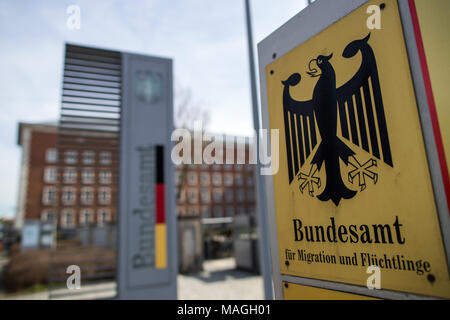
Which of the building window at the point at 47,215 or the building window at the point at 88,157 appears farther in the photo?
the building window at the point at 47,215

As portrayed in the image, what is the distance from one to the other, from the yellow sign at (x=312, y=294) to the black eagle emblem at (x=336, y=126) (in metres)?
0.40

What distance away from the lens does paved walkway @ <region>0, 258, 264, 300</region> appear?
6883mm

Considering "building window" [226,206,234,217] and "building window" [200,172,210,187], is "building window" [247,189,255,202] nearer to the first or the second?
"building window" [226,206,234,217]

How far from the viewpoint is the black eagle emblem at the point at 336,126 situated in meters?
1.21

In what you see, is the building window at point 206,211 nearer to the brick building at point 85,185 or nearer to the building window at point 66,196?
the brick building at point 85,185

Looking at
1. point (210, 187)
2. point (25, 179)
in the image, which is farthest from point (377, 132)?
point (210, 187)

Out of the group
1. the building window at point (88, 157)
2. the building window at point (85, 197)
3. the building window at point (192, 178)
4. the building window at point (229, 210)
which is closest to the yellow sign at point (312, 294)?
the building window at point (88, 157)

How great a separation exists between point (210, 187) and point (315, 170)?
48813 millimetres

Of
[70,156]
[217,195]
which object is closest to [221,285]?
[70,156]

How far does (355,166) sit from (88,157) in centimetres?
569

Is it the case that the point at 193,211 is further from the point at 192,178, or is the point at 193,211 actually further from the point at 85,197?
the point at 85,197

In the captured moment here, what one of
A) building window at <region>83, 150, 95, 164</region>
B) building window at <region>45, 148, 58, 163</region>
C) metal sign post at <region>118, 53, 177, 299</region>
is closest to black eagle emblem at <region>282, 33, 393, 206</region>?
metal sign post at <region>118, 53, 177, 299</region>

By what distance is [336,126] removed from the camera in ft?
4.42

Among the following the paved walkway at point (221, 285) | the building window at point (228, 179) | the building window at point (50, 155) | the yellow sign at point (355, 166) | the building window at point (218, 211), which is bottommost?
the paved walkway at point (221, 285)
